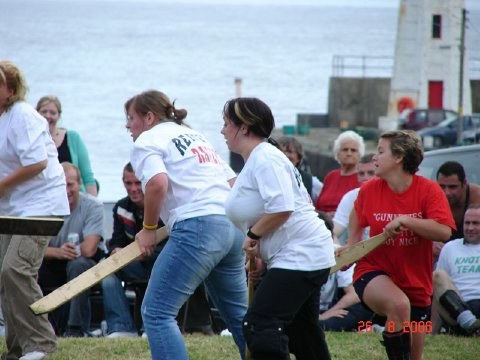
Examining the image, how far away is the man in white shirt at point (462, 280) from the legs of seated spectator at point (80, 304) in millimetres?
2884

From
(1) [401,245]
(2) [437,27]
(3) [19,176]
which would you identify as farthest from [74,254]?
Result: (2) [437,27]

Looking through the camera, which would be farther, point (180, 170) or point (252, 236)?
point (180, 170)

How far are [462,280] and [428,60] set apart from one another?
33.6 meters

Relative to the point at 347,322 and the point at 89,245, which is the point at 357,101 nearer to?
the point at 89,245

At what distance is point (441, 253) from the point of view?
348 inches

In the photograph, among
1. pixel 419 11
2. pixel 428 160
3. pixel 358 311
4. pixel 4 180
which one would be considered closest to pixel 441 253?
pixel 358 311

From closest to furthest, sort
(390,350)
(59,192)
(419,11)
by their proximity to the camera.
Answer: (390,350) < (59,192) < (419,11)

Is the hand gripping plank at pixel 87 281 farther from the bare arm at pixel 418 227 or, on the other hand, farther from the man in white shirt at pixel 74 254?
Result: the man in white shirt at pixel 74 254

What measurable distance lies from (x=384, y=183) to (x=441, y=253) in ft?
7.74

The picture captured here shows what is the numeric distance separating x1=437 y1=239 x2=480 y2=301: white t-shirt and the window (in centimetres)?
3282

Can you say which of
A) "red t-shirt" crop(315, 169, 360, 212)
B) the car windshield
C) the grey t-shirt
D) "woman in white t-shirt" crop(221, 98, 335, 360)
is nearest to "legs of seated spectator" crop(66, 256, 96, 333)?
the grey t-shirt

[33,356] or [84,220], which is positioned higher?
[84,220]

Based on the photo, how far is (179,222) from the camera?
20.2 feet

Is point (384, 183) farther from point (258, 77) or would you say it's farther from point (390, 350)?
point (258, 77)
